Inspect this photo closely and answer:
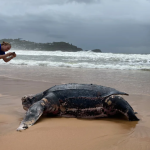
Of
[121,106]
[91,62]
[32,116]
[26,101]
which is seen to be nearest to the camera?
[32,116]

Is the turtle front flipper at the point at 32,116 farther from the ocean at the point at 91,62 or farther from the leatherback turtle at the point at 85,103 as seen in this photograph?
the ocean at the point at 91,62

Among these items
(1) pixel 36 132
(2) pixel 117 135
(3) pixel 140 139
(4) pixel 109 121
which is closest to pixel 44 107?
(1) pixel 36 132

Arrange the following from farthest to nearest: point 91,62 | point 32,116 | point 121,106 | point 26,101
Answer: point 91,62 → point 26,101 → point 121,106 → point 32,116

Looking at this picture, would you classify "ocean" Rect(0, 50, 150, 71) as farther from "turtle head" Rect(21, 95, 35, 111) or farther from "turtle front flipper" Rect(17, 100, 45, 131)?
Answer: "turtle front flipper" Rect(17, 100, 45, 131)

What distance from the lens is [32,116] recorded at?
2789mm

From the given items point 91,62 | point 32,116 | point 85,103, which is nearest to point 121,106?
point 85,103

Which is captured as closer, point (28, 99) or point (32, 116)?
point (32, 116)

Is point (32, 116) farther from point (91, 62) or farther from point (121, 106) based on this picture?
point (91, 62)

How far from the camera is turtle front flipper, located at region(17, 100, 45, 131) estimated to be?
2606 mm

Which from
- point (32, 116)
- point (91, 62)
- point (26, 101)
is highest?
point (91, 62)

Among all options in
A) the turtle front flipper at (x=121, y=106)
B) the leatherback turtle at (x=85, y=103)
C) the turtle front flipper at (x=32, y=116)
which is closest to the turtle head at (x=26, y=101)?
the leatherback turtle at (x=85, y=103)

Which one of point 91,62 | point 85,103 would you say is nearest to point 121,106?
point 85,103

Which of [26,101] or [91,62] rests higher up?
[91,62]

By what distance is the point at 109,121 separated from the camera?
2.94 m
